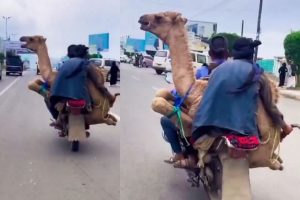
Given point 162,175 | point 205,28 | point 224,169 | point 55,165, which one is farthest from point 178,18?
point 205,28

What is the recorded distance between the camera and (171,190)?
5.38 m

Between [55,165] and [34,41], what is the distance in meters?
2.94

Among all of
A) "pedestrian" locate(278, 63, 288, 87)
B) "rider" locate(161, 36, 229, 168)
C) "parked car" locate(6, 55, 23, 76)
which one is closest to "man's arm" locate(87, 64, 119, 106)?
"rider" locate(161, 36, 229, 168)

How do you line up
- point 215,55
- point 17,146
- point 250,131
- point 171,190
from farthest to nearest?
1. point 17,146
2. point 171,190
3. point 215,55
4. point 250,131

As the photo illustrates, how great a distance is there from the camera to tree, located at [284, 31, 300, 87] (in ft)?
81.9

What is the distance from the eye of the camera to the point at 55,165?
646 centimetres

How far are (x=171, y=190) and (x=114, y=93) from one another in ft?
7.49

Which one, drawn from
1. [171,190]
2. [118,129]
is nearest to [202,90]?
[171,190]

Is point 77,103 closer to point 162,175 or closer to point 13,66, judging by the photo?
point 162,175

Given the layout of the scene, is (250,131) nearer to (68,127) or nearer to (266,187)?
(266,187)

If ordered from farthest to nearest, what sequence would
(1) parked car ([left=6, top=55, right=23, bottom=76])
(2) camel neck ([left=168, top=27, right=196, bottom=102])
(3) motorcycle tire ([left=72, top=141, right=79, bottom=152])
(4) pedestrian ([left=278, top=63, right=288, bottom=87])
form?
1. (1) parked car ([left=6, top=55, right=23, bottom=76])
2. (4) pedestrian ([left=278, top=63, right=288, bottom=87])
3. (3) motorcycle tire ([left=72, top=141, right=79, bottom=152])
4. (2) camel neck ([left=168, top=27, right=196, bottom=102])

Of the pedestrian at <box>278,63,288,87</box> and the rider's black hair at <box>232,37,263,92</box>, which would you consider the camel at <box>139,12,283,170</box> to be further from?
the pedestrian at <box>278,63,288,87</box>

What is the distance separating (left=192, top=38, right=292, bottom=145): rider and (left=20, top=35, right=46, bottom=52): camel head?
16.6 feet

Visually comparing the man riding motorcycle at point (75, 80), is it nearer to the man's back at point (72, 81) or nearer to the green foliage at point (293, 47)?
the man's back at point (72, 81)
